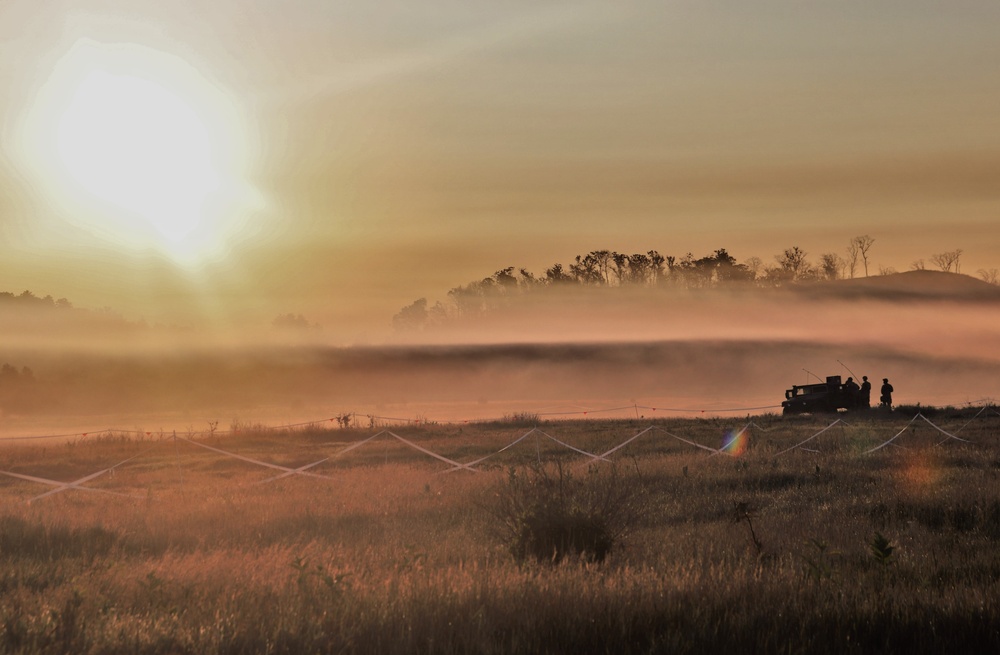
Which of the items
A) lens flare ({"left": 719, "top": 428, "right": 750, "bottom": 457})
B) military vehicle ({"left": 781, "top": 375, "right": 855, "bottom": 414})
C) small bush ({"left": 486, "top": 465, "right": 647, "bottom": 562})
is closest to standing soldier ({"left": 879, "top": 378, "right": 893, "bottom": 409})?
military vehicle ({"left": 781, "top": 375, "right": 855, "bottom": 414})

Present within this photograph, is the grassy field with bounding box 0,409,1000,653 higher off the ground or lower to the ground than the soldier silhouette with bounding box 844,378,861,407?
lower

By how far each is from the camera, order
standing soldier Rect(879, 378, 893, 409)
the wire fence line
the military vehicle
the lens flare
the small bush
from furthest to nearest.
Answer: the military vehicle → standing soldier Rect(879, 378, 893, 409) → the lens flare → the wire fence line → the small bush

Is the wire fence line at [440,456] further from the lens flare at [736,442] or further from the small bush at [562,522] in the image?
the small bush at [562,522]

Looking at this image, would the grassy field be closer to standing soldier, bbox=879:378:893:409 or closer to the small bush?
the small bush

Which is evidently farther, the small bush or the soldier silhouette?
the soldier silhouette

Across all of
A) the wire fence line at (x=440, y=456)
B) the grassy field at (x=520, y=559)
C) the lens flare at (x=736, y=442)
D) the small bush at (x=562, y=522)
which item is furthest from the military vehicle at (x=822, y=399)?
the small bush at (x=562, y=522)

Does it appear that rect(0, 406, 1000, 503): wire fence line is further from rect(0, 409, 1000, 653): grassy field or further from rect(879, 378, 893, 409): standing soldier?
rect(879, 378, 893, 409): standing soldier

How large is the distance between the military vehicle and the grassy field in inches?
1000

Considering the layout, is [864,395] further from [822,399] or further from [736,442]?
[736,442]

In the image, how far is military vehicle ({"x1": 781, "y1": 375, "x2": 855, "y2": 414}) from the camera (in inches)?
2032

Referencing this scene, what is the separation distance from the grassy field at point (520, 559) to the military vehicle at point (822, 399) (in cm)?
2539

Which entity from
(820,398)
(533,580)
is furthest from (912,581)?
(820,398)

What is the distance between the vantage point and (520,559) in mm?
11828

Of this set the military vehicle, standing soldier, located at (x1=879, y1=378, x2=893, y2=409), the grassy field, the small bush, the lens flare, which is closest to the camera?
the grassy field
